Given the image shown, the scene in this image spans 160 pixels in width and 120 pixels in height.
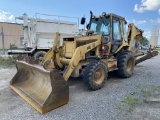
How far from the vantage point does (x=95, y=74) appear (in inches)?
191

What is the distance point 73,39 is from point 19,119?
2.94 metres

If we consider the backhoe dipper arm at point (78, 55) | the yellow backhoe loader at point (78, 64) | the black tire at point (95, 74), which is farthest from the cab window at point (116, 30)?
the black tire at point (95, 74)

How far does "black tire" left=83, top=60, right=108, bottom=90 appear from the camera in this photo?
464 cm

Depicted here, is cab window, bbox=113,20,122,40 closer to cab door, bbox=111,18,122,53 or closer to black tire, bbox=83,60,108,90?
cab door, bbox=111,18,122,53

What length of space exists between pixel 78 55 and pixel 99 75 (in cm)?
92

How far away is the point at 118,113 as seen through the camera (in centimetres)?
348

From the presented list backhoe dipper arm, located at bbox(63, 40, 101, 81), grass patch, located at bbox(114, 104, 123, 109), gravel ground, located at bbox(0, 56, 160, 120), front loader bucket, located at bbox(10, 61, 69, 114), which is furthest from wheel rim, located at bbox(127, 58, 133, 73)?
front loader bucket, located at bbox(10, 61, 69, 114)

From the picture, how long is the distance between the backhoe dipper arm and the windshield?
0.63 m

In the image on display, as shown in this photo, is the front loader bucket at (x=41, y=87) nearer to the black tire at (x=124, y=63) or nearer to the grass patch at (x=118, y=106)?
the grass patch at (x=118, y=106)

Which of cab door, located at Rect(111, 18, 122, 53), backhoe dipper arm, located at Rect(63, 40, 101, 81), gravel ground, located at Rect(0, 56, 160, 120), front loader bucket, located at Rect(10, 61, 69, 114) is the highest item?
cab door, located at Rect(111, 18, 122, 53)

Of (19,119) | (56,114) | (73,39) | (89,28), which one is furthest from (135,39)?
(19,119)

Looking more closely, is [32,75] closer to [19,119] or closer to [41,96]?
[41,96]

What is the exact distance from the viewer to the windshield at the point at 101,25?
5.92 metres

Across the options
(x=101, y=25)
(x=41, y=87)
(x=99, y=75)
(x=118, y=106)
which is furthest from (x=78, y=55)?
(x=101, y=25)
